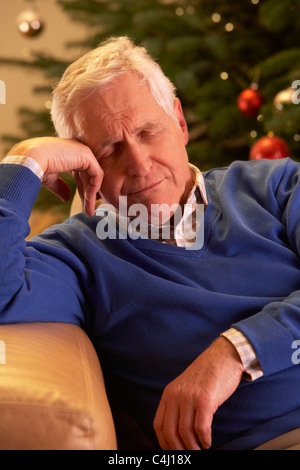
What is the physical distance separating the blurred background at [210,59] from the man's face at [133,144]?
991 mm

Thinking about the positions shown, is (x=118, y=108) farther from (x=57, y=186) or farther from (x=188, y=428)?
(x=188, y=428)

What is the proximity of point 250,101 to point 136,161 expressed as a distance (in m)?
1.14

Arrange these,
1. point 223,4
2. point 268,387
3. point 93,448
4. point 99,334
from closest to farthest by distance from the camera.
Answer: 1. point 93,448
2. point 268,387
3. point 99,334
4. point 223,4

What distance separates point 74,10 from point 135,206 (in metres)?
1.82

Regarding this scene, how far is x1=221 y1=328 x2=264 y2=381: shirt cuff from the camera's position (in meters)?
0.88

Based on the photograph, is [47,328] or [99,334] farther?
[99,334]

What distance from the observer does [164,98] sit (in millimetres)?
1188

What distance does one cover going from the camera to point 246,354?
0.88 meters

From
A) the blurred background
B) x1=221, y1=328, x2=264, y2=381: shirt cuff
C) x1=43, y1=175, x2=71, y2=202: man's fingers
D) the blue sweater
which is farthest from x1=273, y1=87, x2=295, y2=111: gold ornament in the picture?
x1=221, y1=328, x2=264, y2=381: shirt cuff

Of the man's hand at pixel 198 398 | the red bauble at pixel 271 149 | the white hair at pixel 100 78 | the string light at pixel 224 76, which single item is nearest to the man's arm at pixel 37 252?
the white hair at pixel 100 78

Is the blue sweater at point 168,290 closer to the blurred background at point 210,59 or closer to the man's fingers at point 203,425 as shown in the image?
the man's fingers at point 203,425

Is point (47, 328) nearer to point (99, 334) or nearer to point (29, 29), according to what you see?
point (99, 334)

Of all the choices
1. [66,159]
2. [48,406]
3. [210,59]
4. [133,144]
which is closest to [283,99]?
[210,59]

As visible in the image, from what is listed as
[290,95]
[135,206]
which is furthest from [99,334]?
[290,95]
